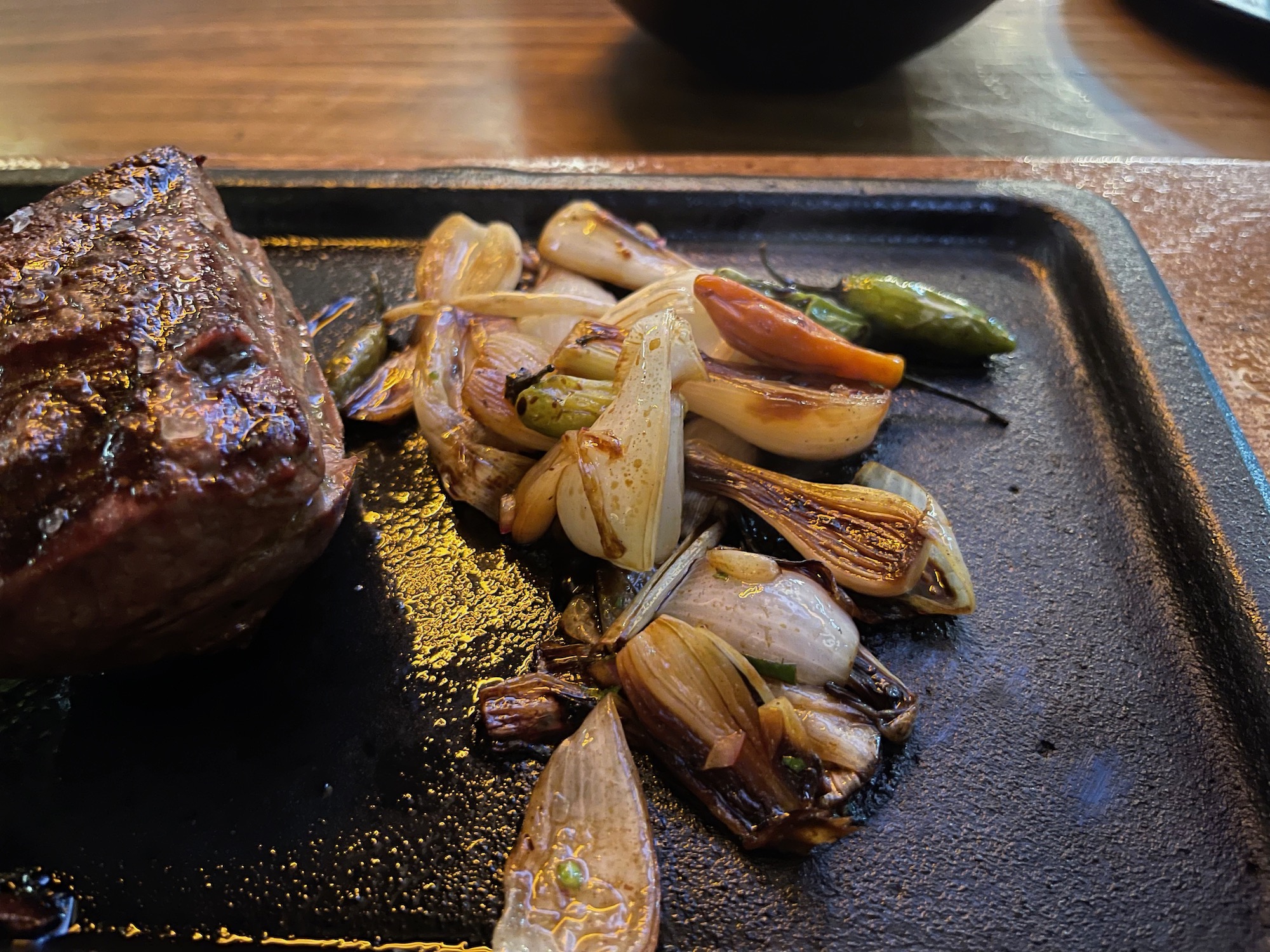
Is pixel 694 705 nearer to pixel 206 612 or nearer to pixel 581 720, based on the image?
pixel 581 720

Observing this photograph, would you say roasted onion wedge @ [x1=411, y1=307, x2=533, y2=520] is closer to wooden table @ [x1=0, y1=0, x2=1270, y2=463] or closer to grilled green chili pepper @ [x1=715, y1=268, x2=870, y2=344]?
grilled green chili pepper @ [x1=715, y1=268, x2=870, y2=344]

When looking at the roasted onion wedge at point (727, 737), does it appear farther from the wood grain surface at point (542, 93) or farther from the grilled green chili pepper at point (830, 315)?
the wood grain surface at point (542, 93)

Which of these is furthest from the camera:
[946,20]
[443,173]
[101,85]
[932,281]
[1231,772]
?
[101,85]

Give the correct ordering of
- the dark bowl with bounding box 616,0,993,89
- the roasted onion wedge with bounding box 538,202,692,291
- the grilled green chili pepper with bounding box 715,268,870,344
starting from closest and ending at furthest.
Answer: the grilled green chili pepper with bounding box 715,268,870,344, the roasted onion wedge with bounding box 538,202,692,291, the dark bowl with bounding box 616,0,993,89

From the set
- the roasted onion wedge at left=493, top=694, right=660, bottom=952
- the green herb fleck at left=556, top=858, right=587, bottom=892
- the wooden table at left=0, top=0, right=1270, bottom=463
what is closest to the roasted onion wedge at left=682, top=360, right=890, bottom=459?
the roasted onion wedge at left=493, top=694, right=660, bottom=952

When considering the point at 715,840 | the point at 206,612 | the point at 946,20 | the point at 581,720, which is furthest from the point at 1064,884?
the point at 946,20
